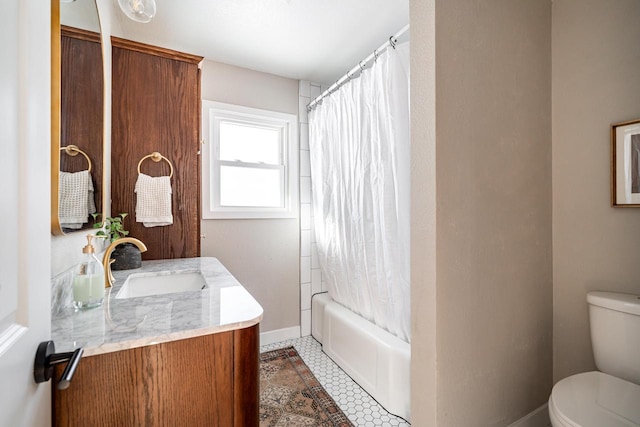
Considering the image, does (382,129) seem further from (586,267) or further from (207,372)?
(207,372)

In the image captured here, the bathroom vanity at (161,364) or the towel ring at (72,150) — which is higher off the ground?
the towel ring at (72,150)

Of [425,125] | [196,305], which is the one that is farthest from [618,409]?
[196,305]

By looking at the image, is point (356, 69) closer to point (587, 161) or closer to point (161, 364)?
point (587, 161)

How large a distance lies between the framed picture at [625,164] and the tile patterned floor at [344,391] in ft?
5.09

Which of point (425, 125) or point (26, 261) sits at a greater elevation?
point (425, 125)

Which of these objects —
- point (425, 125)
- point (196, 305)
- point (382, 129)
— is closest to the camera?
point (196, 305)

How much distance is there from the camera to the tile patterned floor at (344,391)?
64.1 inches

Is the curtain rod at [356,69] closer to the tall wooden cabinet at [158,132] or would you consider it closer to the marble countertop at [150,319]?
the tall wooden cabinet at [158,132]

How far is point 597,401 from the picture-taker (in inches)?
42.1

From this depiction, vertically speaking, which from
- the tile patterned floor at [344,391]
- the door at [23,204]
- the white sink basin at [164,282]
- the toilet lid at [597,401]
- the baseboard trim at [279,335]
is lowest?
the tile patterned floor at [344,391]

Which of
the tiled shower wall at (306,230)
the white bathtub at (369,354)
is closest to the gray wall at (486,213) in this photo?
the white bathtub at (369,354)

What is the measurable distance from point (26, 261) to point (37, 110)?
0.27m

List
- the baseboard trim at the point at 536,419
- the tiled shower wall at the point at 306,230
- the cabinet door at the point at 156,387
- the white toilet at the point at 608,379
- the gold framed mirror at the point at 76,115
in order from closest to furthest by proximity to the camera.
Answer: the cabinet door at the point at 156,387 < the gold framed mirror at the point at 76,115 < the white toilet at the point at 608,379 < the baseboard trim at the point at 536,419 < the tiled shower wall at the point at 306,230

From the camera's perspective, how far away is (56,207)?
0.82 m
